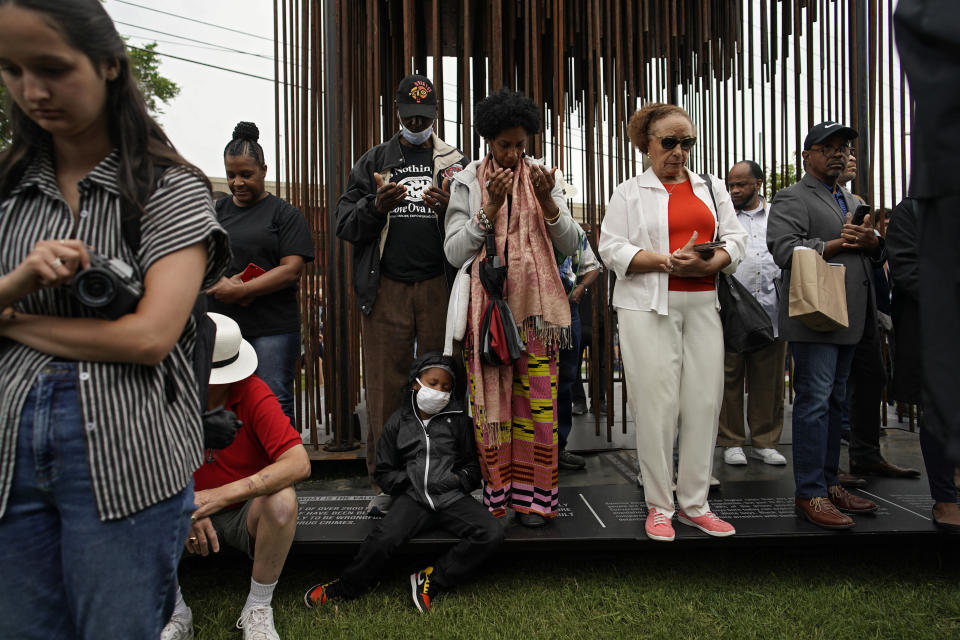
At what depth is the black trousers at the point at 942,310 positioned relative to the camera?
991 mm

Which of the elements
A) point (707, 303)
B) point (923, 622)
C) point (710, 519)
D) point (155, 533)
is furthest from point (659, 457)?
point (155, 533)

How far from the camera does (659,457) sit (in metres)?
3.02

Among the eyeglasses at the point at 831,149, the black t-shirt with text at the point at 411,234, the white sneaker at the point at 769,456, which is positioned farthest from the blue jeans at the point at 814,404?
the black t-shirt with text at the point at 411,234

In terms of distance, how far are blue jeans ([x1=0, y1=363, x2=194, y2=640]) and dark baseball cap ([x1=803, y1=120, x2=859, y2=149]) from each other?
347 centimetres

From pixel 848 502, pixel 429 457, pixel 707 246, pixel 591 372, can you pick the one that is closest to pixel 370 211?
pixel 429 457

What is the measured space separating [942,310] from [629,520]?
231cm

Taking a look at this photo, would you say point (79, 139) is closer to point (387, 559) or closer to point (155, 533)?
point (155, 533)

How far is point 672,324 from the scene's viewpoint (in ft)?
9.83

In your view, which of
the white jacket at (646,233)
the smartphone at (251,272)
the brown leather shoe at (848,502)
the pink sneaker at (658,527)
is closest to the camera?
the pink sneaker at (658,527)

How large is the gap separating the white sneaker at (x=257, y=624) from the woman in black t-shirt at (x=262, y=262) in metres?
1.35

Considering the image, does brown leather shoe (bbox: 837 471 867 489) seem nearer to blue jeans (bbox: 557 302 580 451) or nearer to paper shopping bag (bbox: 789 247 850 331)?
paper shopping bag (bbox: 789 247 850 331)

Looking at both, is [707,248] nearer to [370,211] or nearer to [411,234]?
[411,234]

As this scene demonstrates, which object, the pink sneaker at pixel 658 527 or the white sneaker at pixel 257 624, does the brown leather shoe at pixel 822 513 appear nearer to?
the pink sneaker at pixel 658 527

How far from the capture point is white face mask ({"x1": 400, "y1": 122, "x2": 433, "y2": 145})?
3.36 meters
